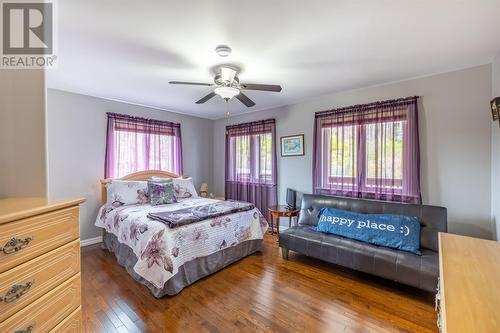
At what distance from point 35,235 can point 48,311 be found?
331mm

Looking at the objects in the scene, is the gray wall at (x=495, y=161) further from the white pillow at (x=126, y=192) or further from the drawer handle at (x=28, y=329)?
the white pillow at (x=126, y=192)

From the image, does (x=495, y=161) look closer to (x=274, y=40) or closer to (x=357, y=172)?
(x=357, y=172)

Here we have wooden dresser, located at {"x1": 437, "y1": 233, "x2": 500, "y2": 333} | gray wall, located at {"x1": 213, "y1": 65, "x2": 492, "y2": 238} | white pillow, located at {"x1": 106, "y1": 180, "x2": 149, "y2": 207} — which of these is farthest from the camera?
white pillow, located at {"x1": 106, "y1": 180, "x2": 149, "y2": 207}

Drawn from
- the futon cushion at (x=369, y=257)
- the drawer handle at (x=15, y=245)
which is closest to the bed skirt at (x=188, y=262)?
the futon cushion at (x=369, y=257)

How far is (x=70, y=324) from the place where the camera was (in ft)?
3.37

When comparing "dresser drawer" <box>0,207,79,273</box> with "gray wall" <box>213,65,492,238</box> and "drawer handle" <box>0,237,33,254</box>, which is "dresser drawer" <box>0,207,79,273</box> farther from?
"gray wall" <box>213,65,492,238</box>

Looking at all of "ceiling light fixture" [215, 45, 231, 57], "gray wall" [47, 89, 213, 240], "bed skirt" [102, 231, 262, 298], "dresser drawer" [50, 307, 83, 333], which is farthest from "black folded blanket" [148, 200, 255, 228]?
"ceiling light fixture" [215, 45, 231, 57]

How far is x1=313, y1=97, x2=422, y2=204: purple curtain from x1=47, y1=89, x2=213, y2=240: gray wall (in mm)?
3413

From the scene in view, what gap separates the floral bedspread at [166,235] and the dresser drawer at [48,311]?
118cm

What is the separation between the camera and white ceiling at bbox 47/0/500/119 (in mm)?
1592

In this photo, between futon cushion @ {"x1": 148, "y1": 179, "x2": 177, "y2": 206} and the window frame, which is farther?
futon cushion @ {"x1": 148, "y1": 179, "x2": 177, "y2": 206}

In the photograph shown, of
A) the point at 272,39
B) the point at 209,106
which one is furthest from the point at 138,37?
the point at 209,106

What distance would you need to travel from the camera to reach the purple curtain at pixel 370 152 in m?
2.94

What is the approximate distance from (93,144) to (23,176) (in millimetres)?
2873
